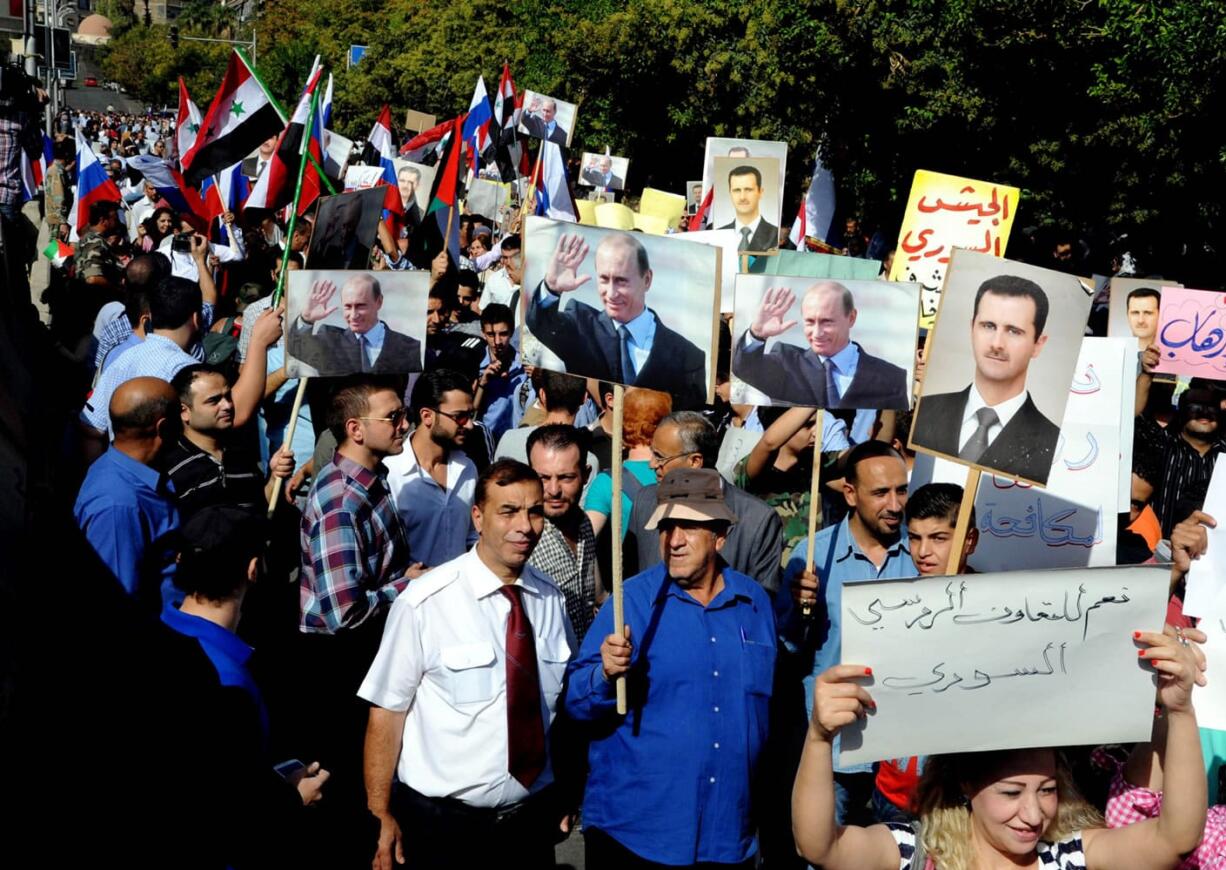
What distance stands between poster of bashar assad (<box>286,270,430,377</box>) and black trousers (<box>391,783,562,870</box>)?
265 centimetres

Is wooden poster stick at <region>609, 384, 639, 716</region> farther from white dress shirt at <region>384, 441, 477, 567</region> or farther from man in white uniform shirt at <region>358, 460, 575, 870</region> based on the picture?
white dress shirt at <region>384, 441, 477, 567</region>

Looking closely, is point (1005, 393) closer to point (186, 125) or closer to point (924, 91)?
point (186, 125)

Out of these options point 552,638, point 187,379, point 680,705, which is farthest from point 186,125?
point 680,705

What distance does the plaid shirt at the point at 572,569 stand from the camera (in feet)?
17.0

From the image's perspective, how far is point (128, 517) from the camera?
4.89 m

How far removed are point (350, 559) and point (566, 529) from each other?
0.84m

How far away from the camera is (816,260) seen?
350 inches

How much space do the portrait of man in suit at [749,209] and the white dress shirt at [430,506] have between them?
20.3 feet

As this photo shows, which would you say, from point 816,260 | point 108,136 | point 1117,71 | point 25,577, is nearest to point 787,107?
point 1117,71

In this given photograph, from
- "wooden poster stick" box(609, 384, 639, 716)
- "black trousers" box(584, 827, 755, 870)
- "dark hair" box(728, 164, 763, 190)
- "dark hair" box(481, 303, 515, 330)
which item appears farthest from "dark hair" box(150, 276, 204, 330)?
"dark hair" box(728, 164, 763, 190)

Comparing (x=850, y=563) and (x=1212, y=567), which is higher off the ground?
(x=1212, y=567)

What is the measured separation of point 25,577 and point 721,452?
506 centimetres

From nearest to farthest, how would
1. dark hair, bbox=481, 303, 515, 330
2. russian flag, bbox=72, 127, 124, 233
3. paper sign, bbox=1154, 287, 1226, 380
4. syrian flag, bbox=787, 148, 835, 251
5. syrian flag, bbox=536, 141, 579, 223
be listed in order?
paper sign, bbox=1154, 287, 1226, 380, dark hair, bbox=481, 303, 515, 330, syrian flag, bbox=536, 141, 579, 223, russian flag, bbox=72, 127, 124, 233, syrian flag, bbox=787, 148, 835, 251

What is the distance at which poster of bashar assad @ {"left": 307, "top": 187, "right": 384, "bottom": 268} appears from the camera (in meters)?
6.94
